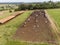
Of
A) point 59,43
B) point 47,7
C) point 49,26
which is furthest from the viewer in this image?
point 47,7

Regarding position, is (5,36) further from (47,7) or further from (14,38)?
(47,7)

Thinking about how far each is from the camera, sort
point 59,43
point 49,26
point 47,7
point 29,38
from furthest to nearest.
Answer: point 47,7 < point 49,26 < point 29,38 < point 59,43

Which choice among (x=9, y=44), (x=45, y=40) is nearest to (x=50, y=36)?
(x=45, y=40)

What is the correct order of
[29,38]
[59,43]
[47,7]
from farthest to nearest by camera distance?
[47,7] < [29,38] < [59,43]

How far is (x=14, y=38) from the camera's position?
14.2 m

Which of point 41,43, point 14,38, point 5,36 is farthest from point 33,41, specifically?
point 5,36

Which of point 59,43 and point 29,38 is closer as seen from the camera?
point 59,43

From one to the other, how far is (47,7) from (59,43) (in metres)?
27.4

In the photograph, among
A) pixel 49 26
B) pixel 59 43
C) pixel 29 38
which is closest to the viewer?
pixel 59 43

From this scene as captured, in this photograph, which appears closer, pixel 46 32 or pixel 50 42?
pixel 50 42

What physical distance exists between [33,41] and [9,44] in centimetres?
175

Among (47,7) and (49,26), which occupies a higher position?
(49,26)

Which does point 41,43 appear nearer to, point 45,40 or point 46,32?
point 45,40

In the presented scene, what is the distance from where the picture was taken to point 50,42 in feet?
42.8
